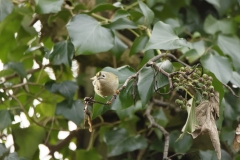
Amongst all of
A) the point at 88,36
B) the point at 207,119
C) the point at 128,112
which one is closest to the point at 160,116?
the point at 128,112

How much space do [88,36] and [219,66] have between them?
10.4 inches

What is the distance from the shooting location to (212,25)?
3.92ft

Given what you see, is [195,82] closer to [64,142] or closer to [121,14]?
[121,14]

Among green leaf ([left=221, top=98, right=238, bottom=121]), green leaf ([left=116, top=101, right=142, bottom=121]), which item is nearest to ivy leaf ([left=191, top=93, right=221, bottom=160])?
green leaf ([left=116, top=101, right=142, bottom=121])

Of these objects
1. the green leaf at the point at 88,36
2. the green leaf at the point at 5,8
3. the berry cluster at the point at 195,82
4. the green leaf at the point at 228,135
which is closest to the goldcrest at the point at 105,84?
the berry cluster at the point at 195,82

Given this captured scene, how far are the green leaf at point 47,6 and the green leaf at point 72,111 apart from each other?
0.21 m

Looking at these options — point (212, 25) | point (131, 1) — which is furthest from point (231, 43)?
point (131, 1)

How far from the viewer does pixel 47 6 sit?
92 cm

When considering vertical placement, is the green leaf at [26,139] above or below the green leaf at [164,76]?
below

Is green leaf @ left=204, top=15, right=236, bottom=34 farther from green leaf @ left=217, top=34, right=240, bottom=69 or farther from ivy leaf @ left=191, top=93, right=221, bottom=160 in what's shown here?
ivy leaf @ left=191, top=93, right=221, bottom=160

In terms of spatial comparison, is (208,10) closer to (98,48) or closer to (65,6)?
(65,6)

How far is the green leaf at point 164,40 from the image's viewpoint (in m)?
0.72

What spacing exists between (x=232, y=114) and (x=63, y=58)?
47cm

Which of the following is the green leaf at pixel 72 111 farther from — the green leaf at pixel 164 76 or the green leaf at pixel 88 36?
the green leaf at pixel 164 76
